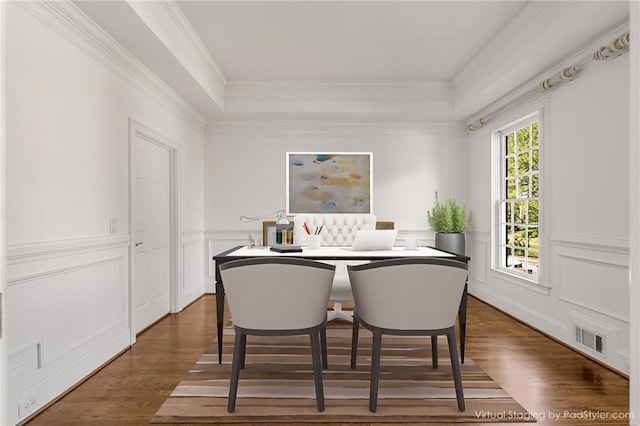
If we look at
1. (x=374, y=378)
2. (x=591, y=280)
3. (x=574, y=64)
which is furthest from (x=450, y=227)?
(x=374, y=378)

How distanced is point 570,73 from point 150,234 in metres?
4.08

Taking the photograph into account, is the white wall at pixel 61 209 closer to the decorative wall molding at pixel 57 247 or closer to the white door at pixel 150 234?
the decorative wall molding at pixel 57 247

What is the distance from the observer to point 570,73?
11.0 feet

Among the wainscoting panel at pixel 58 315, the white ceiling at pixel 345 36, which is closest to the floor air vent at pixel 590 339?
the white ceiling at pixel 345 36

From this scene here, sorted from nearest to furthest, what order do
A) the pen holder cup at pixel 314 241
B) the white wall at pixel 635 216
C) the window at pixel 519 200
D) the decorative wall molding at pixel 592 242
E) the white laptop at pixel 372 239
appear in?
the white wall at pixel 635 216 → the decorative wall molding at pixel 592 242 → the white laptop at pixel 372 239 → the pen holder cup at pixel 314 241 → the window at pixel 519 200

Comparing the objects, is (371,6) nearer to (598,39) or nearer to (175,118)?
(598,39)

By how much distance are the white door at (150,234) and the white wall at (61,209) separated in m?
0.31

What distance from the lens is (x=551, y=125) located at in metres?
3.80

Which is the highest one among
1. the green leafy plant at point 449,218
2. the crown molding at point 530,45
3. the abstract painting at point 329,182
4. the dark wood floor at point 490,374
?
the crown molding at point 530,45

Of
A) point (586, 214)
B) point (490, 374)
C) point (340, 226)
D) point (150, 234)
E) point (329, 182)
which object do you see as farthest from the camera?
point (329, 182)

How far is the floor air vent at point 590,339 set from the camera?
3.08 meters

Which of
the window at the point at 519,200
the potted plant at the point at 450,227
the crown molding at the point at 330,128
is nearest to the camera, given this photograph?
the window at the point at 519,200

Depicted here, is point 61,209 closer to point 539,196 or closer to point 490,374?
point 490,374

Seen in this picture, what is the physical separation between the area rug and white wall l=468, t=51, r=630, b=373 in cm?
107
